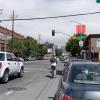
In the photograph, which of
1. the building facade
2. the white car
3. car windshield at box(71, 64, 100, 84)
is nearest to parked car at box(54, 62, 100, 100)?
car windshield at box(71, 64, 100, 84)

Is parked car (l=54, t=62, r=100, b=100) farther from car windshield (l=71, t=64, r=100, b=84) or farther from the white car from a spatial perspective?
the white car

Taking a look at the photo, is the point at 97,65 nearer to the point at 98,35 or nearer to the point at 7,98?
the point at 7,98

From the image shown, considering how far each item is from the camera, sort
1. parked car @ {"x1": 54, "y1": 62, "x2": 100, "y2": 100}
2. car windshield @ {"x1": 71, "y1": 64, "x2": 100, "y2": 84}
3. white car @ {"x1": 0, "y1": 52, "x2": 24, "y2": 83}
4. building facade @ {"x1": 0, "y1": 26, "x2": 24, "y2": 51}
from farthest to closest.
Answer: building facade @ {"x1": 0, "y1": 26, "x2": 24, "y2": 51}, white car @ {"x1": 0, "y1": 52, "x2": 24, "y2": 83}, car windshield @ {"x1": 71, "y1": 64, "x2": 100, "y2": 84}, parked car @ {"x1": 54, "y1": 62, "x2": 100, "y2": 100}

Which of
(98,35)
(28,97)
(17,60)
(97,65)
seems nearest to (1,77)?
(17,60)

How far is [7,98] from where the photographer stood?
1283cm

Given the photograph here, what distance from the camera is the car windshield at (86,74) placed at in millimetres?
7422

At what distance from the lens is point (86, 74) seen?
7730 millimetres

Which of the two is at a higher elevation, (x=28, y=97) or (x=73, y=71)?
(x=73, y=71)

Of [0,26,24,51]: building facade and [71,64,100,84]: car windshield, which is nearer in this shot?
[71,64,100,84]: car windshield

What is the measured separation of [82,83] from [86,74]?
0.56 m

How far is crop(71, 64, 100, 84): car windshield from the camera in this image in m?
7.42

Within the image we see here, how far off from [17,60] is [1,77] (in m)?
3.89

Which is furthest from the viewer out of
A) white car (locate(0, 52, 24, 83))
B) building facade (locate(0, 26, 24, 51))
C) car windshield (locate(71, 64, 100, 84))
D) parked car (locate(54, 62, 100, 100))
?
building facade (locate(0, 26, 24, 51))

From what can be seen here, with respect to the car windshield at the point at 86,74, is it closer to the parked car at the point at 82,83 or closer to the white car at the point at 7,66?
the parked car at the point at 82,83
